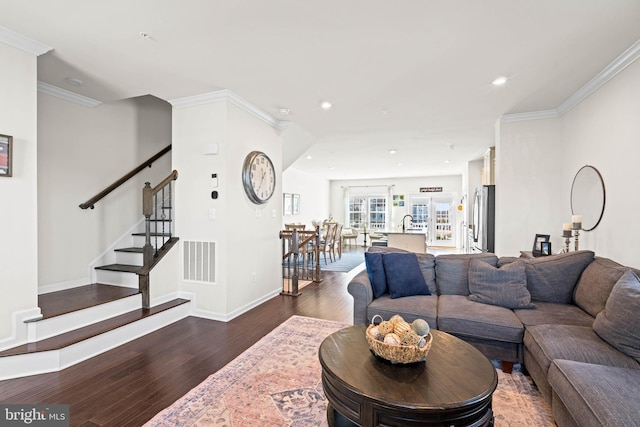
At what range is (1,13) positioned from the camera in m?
2.12

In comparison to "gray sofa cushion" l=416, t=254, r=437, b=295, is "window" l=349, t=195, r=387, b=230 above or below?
above

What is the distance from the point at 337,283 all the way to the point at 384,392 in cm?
418

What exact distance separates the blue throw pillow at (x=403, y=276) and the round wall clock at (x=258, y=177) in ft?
6.41

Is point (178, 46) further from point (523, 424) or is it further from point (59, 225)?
point (523, 424)

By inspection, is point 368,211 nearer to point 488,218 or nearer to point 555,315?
point 488,218

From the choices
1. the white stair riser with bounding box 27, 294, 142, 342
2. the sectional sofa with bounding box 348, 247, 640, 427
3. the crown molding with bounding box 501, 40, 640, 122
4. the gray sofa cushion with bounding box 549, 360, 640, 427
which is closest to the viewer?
the gray sofa cushion with bounding box 549, 360, 640, 427

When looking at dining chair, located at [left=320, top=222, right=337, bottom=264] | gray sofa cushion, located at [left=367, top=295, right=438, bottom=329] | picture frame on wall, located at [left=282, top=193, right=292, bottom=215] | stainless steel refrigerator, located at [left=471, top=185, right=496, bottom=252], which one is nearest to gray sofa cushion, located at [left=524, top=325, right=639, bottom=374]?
gray sofa cushion, located at [left=367, top=295, right=438, bottom=329]

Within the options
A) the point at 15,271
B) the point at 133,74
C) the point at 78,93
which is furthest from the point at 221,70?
the point at 15,271

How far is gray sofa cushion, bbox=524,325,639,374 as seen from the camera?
174 cm

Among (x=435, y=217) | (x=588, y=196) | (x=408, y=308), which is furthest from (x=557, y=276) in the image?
(x=435, y=217)

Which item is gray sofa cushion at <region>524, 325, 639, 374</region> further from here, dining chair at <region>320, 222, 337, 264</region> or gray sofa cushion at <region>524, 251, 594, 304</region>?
dining chair at <region>320, 222, 337, 264</region>

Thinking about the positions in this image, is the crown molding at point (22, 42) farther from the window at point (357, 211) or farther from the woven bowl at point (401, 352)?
the window at point (357, 211)

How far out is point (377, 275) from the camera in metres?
3.01

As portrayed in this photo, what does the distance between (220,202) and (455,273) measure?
9.10ft
